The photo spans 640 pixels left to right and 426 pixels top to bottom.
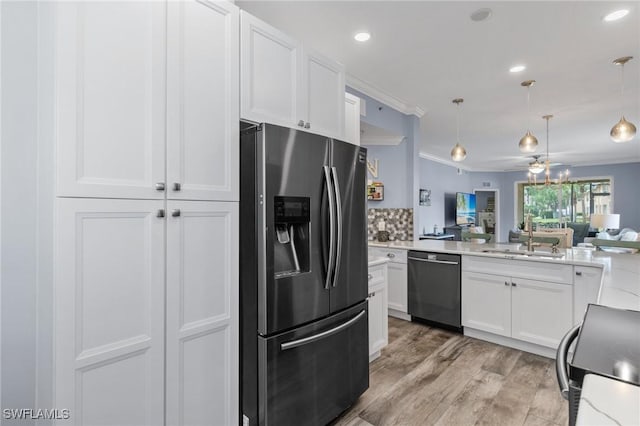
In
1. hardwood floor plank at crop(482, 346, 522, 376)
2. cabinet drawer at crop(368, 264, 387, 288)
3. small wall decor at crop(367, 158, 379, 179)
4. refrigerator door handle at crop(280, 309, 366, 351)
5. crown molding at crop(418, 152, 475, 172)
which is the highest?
crown molding at crop(418, 152, 475, 172)

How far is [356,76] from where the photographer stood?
350 centimetres

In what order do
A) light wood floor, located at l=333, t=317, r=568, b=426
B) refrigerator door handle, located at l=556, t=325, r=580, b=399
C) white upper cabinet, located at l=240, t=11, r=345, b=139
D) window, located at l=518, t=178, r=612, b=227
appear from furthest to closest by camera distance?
window, located at l=518, t=178, r=612, b=227, light wood floor, located at l=333, t=317, r=568, b=426, white upper cabinet, located at l=240, t=11, r=345, b=139, refrigerator door handle, located at l=556, t=325, r=580, b=399

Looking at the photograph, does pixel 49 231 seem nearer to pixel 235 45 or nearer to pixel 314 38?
pixel 235 45

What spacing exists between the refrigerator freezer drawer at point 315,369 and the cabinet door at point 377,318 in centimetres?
57

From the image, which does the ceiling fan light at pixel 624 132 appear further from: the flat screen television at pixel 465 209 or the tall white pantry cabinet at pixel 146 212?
the flat screen television at pixel 465 209

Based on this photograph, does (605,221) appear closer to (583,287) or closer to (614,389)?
(583,287)

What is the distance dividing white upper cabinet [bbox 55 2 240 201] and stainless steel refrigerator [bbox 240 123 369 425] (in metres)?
0.19

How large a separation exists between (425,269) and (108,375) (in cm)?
312

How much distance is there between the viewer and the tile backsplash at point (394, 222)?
447cm

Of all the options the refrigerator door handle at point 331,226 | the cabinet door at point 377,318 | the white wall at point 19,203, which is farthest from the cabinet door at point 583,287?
the white wall at point 19,203

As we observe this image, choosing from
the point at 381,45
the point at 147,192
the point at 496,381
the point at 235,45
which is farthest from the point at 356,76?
the point at 496,381

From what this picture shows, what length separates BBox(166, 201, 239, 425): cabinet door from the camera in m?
1.36

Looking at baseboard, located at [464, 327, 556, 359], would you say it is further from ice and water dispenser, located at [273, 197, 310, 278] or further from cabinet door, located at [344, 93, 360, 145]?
ice and water dispenser, located at [273, 197, 310, 278]

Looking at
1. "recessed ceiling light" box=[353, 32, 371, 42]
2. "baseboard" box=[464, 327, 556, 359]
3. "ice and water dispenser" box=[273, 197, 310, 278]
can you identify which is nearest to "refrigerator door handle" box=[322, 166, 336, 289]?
"ice and water dispenser" box=[273, 197, 310, 278]
